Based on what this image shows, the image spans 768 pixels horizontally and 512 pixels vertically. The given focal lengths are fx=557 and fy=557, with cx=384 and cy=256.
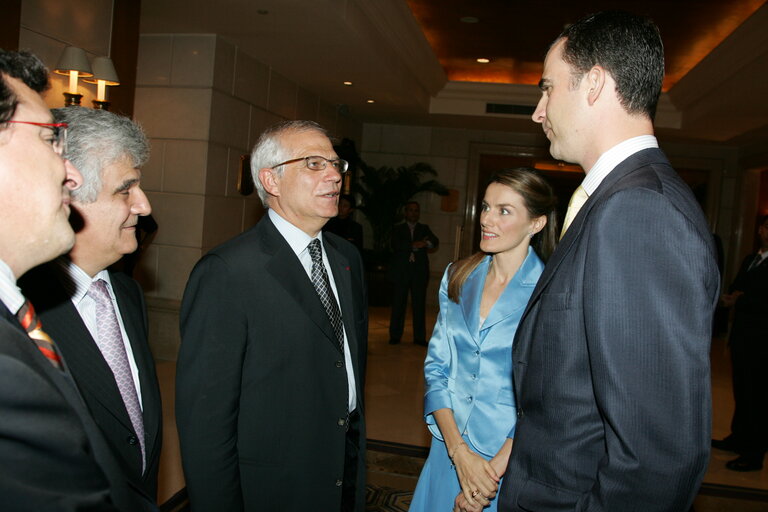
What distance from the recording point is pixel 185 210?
19.5 ft

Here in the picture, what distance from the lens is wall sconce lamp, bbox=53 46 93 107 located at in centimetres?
385

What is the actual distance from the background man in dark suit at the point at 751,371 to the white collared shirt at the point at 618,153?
3.51 meters

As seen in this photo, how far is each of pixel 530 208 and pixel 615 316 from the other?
1264mm

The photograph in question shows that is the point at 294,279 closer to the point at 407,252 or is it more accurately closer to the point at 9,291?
the point at 9,291

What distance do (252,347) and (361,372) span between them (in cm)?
49

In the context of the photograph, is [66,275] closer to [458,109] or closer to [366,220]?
[458,109]

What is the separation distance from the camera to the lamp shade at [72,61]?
3855 mm

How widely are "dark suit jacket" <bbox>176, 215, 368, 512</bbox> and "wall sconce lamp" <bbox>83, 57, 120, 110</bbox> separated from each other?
300 cm

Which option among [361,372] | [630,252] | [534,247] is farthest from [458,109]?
[630,252]

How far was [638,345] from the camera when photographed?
3.32 ft

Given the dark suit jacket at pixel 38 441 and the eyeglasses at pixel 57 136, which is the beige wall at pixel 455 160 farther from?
the dark suit jacket at pixel 38 441

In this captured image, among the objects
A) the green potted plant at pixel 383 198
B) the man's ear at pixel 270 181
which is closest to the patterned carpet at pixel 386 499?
the man's ear at pixel 270 181

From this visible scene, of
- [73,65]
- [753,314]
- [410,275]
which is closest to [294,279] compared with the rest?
[73,65]

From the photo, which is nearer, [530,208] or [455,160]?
[530,208]
